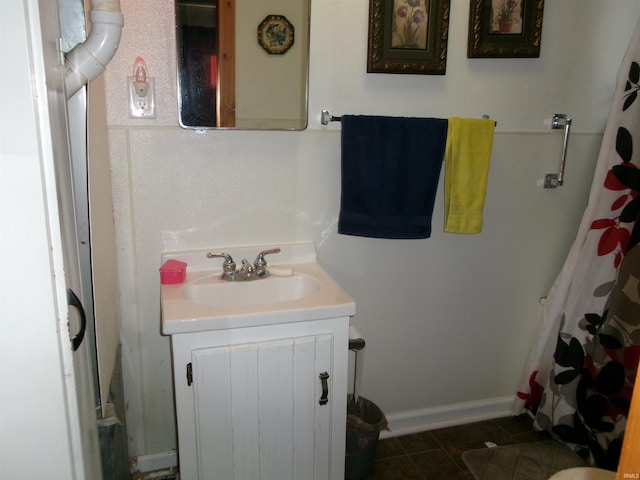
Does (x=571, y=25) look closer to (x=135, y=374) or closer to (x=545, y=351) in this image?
(x=545, y=351)

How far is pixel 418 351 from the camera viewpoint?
2062 millimetres

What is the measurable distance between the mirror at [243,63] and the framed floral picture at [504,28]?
628 millimetres

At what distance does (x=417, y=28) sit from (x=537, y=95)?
58cm

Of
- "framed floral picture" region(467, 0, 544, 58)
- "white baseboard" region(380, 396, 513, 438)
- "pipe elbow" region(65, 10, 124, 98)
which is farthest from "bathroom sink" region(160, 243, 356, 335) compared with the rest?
"framed floral picture" region(467, 0, 544, 58)

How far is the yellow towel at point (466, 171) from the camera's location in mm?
1750

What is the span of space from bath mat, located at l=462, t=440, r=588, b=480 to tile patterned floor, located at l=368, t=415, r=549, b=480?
Answer: 0.12 ft

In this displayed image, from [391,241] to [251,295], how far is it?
1.99 feet

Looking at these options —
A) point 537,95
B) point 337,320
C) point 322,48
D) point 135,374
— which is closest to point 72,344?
point 337,320

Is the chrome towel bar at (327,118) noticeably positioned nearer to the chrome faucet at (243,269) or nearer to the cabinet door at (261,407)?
the chrome faucet at (243,269)

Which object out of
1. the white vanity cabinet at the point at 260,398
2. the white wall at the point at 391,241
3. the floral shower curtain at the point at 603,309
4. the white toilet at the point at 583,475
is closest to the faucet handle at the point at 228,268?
the white wall at the point at 391,241

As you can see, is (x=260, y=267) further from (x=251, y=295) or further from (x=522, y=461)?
Result: (x=522, y=461)

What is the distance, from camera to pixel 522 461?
196 cm

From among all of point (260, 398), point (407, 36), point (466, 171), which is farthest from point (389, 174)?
point (260, 398)

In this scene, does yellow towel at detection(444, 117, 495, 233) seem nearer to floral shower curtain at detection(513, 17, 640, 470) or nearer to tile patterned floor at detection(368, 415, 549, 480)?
floral shower curtain at detection(513, 17, 640, 470)
